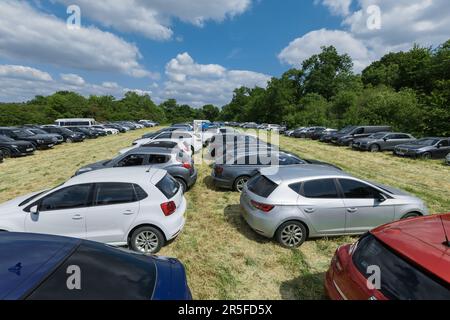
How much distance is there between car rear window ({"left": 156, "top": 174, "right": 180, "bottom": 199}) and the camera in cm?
478

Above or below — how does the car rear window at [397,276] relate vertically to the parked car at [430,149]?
below

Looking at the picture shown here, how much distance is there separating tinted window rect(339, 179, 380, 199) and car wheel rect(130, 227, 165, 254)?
3.71m

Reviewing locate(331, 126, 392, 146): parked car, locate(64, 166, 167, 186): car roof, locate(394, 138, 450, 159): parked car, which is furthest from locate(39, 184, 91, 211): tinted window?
locate(331, 126, 392, 146): parked car

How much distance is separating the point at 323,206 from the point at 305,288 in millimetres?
1585

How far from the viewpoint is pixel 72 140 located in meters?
24.0

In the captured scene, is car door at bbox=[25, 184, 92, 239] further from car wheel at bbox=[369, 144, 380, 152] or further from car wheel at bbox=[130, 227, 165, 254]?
car wheel at bbox=[369, 144, 380, 152]

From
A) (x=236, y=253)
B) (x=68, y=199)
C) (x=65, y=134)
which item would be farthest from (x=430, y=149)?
(x=65, y=134)

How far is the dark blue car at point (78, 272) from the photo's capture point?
1.80 metres

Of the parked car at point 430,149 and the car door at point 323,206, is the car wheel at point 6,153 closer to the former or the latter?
the car door at point 323,206

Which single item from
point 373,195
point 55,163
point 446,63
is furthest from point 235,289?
point 446,63

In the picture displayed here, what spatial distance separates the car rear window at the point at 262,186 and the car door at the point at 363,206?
140cm

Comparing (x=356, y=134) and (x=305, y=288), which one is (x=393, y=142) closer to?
(x=356, y=134)

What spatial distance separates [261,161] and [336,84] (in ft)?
203

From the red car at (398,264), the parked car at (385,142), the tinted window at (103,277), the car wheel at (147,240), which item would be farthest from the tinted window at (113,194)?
the parked car at (385,142)
